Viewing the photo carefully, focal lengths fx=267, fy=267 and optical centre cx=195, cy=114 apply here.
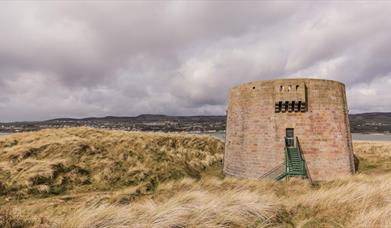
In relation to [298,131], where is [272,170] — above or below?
below

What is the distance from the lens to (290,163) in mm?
15383

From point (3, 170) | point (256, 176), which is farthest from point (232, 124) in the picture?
point (3, 170)

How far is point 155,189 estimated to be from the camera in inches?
567

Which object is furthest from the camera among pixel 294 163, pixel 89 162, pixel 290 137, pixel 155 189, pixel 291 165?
pixel 89 162

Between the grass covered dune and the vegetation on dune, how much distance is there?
62 mm

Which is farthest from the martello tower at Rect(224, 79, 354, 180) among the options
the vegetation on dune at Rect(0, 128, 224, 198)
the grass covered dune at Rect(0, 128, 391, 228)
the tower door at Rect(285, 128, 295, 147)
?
the vegetation on dune at Rect(0, 128, 224, 198)

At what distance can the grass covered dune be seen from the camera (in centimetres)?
483

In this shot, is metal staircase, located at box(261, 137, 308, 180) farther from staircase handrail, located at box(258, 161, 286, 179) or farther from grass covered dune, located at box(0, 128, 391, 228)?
grass covered dune, located at box(0, 128, 391, 228)

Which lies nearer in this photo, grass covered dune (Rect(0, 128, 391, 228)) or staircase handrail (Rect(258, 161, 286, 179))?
grass covered dune (Rect(0, 128, 391, 228))

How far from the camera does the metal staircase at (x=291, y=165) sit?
48.9 feet

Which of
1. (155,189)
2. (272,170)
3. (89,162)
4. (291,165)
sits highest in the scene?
(291,165)

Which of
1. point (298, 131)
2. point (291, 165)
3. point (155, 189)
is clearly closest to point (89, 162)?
point (155, 189)

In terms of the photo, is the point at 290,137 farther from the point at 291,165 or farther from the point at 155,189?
the point at 155,189

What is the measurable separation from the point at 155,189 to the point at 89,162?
7551 mm
